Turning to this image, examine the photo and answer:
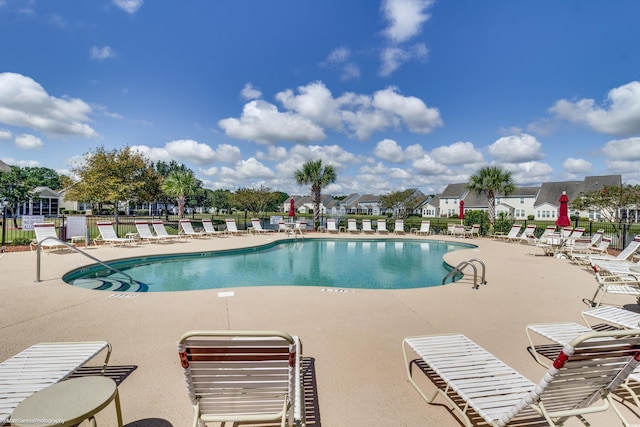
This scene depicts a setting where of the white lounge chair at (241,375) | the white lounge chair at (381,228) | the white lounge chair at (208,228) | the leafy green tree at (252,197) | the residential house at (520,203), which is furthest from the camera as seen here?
the residential house at (520,203)

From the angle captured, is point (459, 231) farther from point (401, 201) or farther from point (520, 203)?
point (520, 203)

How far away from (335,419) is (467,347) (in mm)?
1559

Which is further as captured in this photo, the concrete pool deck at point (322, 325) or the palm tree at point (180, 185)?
the palm tree at point (180, 185)

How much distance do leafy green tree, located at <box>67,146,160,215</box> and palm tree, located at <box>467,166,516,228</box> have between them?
81.4 feet

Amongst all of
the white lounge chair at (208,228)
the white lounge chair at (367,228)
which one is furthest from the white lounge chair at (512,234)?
the white lounge chair at (208,228)

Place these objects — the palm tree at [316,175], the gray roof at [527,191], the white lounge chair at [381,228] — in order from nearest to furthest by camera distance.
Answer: the white lounge chair at [381,228]
the palm tree at [316,175]
the gray roof at [527,191]

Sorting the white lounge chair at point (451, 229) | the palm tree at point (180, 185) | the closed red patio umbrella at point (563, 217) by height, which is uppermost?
the palm tree at point (180, 185)

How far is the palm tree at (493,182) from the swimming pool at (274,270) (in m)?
10.1

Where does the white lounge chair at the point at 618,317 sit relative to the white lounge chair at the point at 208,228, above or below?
below

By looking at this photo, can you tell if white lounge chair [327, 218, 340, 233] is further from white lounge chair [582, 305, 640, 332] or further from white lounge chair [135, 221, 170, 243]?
white lounge chair [582, 305, 640, 332]

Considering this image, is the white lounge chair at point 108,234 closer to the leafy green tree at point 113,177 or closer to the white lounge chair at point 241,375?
the leafy green tree at point 113,177

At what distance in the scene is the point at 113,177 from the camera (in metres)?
19.8

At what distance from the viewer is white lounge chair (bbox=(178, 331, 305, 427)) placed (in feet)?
5.65

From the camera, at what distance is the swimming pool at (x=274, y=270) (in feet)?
27.6
